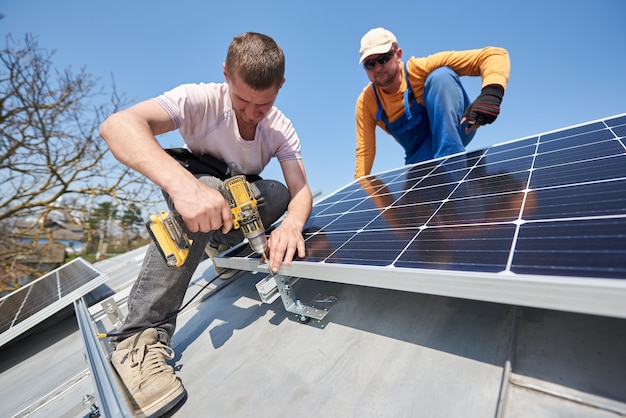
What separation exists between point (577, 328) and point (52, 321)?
483 centimetres

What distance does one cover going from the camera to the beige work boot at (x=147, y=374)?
134 centimetres

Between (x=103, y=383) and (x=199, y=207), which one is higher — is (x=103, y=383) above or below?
below

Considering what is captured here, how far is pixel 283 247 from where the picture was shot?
5.82 feet

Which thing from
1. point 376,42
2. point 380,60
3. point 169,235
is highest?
point 376,42

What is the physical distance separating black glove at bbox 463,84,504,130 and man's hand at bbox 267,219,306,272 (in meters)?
2.75

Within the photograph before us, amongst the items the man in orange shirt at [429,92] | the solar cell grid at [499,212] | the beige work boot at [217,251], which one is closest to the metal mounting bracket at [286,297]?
the solar cell grid at [499,212]

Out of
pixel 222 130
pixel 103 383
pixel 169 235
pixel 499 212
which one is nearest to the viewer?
pixel 103 383

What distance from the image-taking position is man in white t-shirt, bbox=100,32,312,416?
58.6 inches

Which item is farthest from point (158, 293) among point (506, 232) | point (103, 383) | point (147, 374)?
point (506, 232)

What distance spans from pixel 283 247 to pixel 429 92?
3.49 metres

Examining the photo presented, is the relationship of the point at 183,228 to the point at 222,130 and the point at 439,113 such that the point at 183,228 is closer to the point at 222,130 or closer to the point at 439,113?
the point at 222,130

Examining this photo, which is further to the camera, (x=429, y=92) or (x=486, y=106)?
(x=429, y=92)

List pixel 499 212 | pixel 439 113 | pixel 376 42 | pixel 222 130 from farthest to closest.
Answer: pixel 376 42 < pixel 439 113 < pixel 222 130 < pixel 499 212

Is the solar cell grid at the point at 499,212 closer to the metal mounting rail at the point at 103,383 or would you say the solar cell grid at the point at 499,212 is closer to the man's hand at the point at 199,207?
the man's hand at the point at 199,207
